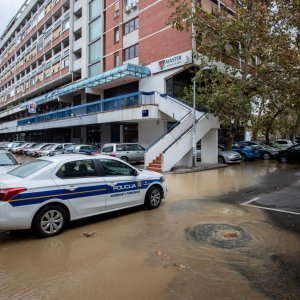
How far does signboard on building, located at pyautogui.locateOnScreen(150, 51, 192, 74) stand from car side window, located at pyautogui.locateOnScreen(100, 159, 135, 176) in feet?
54.8

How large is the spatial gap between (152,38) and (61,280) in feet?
84.1

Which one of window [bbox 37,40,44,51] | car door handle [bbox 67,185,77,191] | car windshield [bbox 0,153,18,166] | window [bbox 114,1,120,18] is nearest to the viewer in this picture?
car door handle [bbox 67,185,77,191]

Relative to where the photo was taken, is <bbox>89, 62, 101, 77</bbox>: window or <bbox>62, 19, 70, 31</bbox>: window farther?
<bbox>62, 19, 70, 31</bbox>: window

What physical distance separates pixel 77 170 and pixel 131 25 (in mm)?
26617

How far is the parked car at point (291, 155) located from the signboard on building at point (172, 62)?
999 centimetres

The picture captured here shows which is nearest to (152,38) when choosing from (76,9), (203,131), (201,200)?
(203,131)

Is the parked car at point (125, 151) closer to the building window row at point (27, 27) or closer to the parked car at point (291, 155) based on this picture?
the parked car at point (291, 155)

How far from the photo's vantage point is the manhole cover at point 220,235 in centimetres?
579

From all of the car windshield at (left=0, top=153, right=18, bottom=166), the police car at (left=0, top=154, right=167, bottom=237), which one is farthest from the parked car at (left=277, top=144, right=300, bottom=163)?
the car windshield at (left=0, top=153, right=18, bottom=166)

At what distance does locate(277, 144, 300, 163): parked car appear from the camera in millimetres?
22902

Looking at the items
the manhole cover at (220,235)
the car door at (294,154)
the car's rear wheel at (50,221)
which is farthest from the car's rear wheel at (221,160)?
the car's rear wheel at (50,221)

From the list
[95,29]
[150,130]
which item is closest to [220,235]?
[150,130]

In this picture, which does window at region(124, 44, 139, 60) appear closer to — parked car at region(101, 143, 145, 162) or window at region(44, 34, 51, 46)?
parked car at region(101, 143, 145, 162)

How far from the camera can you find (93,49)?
36.2m
